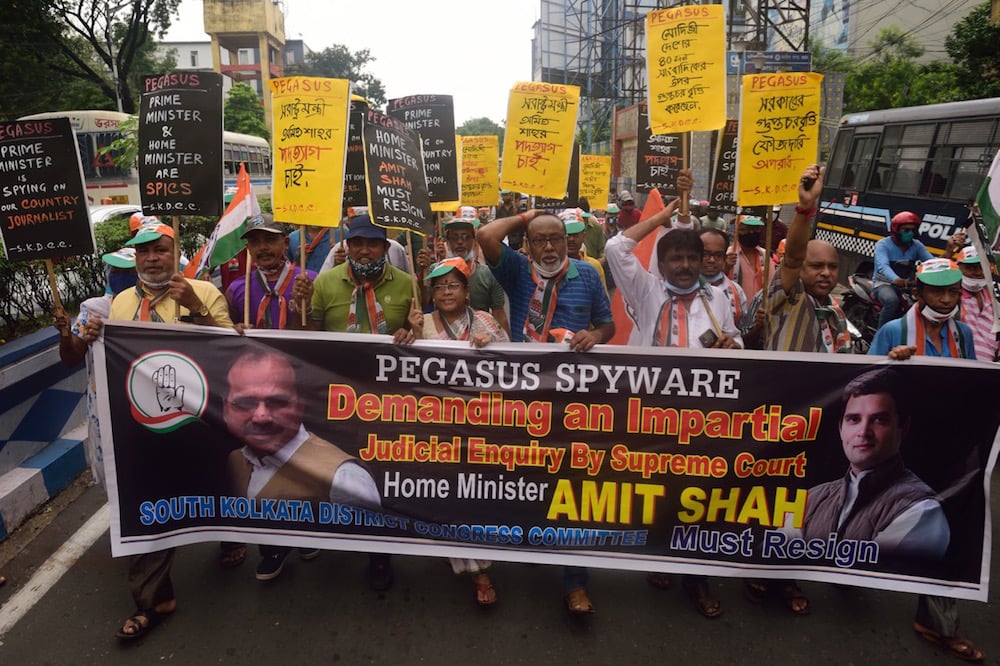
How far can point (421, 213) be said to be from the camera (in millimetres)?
3916

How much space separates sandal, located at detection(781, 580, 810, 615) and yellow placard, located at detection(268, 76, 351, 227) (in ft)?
9.92

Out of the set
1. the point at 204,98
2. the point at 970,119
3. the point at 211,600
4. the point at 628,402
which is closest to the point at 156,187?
the point at 204,98

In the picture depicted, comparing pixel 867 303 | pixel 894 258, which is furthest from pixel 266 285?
pixel 867 303

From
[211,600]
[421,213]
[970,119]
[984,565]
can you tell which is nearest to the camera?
[984,565]

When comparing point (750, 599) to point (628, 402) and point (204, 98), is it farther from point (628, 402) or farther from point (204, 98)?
point (204, 98)

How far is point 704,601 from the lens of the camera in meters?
3.49

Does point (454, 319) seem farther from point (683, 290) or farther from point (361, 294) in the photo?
point (683, 290)

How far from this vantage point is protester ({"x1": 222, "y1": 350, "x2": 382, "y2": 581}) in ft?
11.2

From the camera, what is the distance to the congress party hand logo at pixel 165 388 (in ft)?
11.2

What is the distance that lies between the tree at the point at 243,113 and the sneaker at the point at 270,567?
3175 centimetres

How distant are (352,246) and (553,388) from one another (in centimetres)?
159

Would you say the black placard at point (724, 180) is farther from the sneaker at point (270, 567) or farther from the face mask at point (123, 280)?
the face mask at point (123, 280)

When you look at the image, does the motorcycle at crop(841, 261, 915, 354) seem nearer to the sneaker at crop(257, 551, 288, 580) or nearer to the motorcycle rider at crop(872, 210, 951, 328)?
the motorcycle rider at crop(872, 210, 951, 328)

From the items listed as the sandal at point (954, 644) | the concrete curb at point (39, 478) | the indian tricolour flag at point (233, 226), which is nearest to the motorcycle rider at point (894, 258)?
the sandal at point (954, 644)
